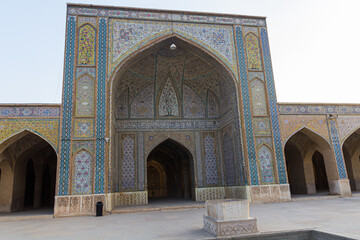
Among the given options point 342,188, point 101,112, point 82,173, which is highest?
point 101,112

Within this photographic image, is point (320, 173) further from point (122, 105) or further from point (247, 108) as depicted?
point (122, 105)

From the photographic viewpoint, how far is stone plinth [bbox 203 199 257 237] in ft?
12.7

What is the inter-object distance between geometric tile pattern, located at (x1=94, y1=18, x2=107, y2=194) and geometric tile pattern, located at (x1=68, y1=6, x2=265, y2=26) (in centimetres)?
38

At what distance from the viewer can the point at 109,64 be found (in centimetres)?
877

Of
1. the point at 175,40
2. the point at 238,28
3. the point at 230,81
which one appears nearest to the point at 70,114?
the point at 175,40

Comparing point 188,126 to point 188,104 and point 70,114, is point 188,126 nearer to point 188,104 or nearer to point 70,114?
point 188,104

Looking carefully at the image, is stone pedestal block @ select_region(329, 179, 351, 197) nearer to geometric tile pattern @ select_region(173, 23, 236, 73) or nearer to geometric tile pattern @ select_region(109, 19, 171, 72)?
geometric tile pattern @ select_region(173, 23, 236, 73)

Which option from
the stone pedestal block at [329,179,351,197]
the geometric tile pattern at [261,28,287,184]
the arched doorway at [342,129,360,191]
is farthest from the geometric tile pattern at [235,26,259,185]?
the arched doorway at [342,129,360,191]

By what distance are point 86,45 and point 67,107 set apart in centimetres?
215

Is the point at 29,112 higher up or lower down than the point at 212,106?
lower down

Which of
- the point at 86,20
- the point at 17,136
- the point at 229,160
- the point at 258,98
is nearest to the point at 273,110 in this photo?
the point at 258,98

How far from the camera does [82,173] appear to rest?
7.75 meters

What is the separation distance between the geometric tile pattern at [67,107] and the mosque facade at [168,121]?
3cm

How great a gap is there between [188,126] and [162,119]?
1.05 metres
